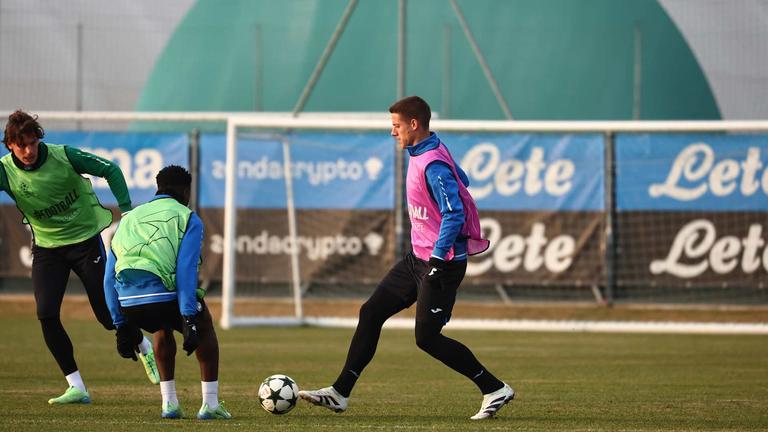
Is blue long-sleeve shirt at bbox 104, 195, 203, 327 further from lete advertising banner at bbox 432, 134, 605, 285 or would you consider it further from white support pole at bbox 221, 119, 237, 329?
lete advertising banner at bbox 432, 134, 605, 285

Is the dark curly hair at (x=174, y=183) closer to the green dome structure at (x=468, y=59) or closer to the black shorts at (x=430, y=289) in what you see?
the black shorts at (x=430, y=289)

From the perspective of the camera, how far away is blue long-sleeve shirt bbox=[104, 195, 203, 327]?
8.75 m

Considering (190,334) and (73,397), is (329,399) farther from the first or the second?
(73,397)

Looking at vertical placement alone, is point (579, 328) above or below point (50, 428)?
below

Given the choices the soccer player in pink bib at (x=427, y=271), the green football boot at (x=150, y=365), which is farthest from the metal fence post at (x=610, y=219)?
the soccer player in pink bib at (x=427, y=271)

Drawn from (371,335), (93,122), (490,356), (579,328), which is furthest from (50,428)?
(93,122)

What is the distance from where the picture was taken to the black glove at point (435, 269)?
30.0 feet

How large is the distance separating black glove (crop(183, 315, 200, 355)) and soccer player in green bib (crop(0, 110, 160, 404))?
1584 millimetres

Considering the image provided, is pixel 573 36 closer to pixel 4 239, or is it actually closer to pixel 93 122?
pixel 93 122

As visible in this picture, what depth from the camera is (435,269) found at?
9203mm

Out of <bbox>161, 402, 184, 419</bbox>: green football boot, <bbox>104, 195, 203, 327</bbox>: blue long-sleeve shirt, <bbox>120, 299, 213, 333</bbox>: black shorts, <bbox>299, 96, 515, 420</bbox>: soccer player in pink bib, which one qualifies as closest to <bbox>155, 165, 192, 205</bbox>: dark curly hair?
<bbox>104, 195, 203, 327</bbox>: blue long-sleeve shirt

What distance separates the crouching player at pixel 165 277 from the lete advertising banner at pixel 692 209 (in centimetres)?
1380

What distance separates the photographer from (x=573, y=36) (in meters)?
33.1

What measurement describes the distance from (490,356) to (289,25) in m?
19.1
